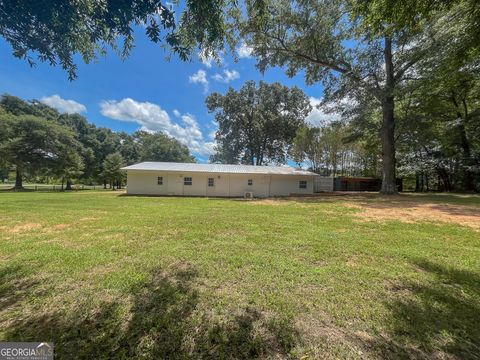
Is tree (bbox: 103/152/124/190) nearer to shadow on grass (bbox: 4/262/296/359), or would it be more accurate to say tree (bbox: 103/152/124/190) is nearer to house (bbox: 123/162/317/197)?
house (bbox: 123/162/317/197)

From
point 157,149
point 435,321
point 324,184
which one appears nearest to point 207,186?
point 324,184

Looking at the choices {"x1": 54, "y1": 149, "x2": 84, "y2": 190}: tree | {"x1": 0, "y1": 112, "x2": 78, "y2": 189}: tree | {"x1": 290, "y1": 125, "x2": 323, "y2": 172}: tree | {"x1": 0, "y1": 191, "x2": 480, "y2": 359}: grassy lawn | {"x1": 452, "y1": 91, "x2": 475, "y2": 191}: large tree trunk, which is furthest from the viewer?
{"x1": 290, "y1": 125, "x2": 323, "y2": 172}: tree

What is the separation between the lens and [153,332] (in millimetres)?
2143

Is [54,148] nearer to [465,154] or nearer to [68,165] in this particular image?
[68,165]

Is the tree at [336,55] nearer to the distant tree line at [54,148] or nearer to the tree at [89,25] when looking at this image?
the tree at [89,25]

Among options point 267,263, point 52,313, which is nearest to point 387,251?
point 267,263

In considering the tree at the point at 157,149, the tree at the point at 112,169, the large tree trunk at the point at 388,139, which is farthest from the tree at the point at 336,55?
the tree at the point at 157,149

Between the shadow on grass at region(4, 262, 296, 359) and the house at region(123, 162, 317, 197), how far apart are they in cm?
1537

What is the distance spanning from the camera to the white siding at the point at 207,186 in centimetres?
1788

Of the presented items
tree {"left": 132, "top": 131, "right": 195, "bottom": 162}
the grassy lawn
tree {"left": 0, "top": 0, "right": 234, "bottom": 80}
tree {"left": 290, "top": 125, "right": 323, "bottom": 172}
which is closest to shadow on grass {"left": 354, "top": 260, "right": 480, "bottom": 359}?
the grassy lawn

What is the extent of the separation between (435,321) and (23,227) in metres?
8.87

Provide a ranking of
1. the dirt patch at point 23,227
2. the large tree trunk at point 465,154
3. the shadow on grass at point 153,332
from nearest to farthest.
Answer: the shadow on grass at point 153,332
the dirt patch at point 23,227
the large tree trunk at point 465,154

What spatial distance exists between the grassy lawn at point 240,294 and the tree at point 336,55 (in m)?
13.9

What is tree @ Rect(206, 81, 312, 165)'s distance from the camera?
110 feet
